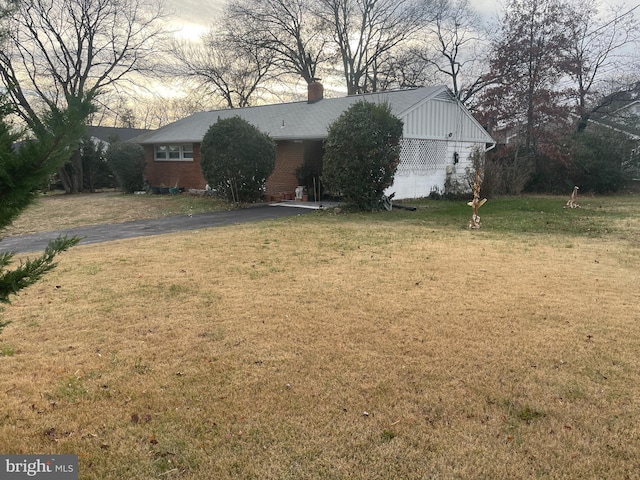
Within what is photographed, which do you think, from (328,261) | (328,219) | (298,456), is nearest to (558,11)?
(328,219)

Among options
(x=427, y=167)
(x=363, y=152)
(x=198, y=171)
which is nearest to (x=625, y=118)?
(x=427, y=167)

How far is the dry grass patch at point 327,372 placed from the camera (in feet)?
8.46

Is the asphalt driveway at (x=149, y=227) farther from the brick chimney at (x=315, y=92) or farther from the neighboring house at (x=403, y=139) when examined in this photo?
the brick chimney at (x=315, y=92)

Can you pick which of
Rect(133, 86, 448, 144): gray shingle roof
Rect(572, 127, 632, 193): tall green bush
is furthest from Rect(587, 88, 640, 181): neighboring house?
Rect(133, 86, 448, 144): gray shingle roof

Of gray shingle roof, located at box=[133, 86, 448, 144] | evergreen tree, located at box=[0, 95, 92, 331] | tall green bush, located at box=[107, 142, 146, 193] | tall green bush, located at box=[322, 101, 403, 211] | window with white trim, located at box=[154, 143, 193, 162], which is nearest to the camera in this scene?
evergreen tree, located at box=[0, 95, 92, 331]

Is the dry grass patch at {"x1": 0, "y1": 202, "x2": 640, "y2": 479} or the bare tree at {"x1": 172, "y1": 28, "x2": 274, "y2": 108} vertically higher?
the bare tree at {"x1": 172, "y1": 28, "x2": 274, "y2": 108}

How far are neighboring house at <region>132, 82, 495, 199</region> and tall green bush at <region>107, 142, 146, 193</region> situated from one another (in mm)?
1521

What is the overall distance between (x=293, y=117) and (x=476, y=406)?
60.5 feet

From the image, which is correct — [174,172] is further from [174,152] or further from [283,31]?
[283,31]

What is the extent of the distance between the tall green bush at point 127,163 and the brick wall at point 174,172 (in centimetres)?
101

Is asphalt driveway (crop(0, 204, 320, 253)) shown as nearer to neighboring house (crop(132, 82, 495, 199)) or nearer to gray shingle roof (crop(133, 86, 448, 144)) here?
neighboring house (crop(132, 82, 495, 199))

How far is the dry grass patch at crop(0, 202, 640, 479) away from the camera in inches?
102

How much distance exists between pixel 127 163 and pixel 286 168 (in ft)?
29.9

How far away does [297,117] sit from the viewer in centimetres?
1995
